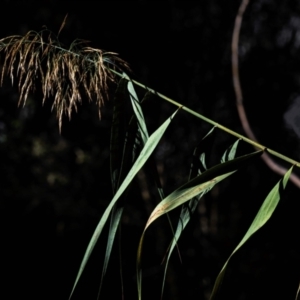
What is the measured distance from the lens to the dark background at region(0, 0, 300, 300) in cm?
390

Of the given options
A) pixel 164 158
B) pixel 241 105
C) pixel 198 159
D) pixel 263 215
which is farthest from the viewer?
pixel 164 158

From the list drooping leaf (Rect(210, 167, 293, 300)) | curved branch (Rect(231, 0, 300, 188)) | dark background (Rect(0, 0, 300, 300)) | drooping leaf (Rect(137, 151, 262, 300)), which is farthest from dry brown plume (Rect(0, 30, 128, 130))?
dark background (Rect(0, 0, 300, 300))

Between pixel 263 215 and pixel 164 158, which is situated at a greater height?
pixel 263 215

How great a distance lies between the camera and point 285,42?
13.0 ft

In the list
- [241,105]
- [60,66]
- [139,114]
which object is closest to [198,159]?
[139,114]

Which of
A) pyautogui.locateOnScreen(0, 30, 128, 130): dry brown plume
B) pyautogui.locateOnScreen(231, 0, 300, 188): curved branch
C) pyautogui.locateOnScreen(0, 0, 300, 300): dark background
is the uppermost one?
pyautogui.locateOnScreen(0, 30, 128, 130): dry brown plume

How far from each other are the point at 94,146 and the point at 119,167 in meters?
2.79

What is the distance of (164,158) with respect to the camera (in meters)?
3.96

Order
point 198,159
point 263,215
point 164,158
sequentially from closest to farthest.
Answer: point 263,215
point 198,159
point 164,158

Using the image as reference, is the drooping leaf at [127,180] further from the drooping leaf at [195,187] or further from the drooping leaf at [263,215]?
the drooping leaf at [263,215]

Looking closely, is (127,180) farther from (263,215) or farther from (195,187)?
(263,215)

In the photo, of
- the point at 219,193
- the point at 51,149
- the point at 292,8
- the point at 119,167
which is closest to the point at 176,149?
the point at 219,193

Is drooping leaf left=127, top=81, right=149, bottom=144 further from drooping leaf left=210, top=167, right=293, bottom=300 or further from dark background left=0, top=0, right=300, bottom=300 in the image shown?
dark background left=0, top=0, right=300, bottom=300

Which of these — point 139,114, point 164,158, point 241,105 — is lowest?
→ point 164,158
